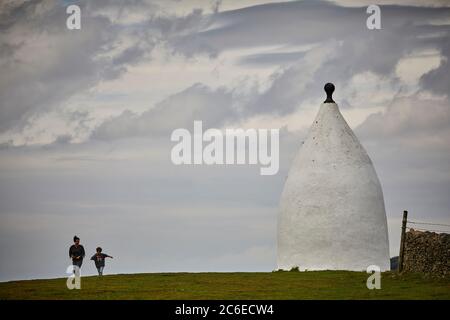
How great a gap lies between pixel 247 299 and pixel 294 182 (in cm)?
943

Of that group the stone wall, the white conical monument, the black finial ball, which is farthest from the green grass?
the black finial ball

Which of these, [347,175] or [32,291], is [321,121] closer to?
[347,175]

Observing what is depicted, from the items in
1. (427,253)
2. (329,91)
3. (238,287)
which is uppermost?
(329,91)

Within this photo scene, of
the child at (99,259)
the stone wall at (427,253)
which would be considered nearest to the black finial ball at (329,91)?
the stone wall at (427,253)

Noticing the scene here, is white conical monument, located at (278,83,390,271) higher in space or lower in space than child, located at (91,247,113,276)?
higher

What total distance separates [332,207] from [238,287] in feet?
20.7

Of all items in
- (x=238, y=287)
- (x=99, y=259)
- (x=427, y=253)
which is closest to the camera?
(x=238, y=287)

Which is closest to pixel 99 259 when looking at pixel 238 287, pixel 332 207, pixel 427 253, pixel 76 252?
pixel 76 252

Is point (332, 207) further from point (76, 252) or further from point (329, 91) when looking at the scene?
point (76, 252)

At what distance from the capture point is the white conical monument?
36.8m

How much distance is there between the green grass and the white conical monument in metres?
1.45

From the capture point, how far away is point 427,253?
108 feet

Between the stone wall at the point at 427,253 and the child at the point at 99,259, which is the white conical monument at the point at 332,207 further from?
the child at the point at 99,259

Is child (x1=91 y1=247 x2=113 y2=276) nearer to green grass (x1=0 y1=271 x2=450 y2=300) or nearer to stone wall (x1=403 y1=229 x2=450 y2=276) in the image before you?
green grass (x1=0 y1=271 x2=450 y2=300)
